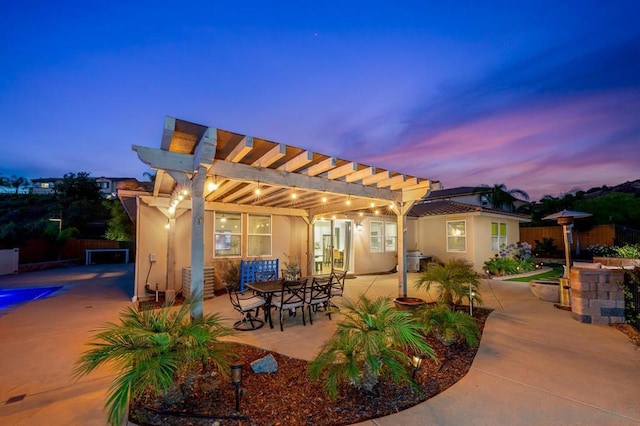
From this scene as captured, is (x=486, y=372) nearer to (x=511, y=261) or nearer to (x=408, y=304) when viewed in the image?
(x=408, y=304)

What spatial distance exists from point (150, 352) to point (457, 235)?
12218 mm

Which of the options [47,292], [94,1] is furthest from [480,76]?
[47,292]

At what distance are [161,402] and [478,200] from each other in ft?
83.4

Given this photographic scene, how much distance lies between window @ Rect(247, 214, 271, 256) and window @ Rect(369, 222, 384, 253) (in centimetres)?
445

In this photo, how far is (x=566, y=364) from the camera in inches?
135

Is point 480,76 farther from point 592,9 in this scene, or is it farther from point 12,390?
point 12,390

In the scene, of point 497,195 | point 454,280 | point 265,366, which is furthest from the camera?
point 497,195

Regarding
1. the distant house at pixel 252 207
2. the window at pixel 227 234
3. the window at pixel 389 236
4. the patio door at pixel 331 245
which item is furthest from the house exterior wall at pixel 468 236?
the window at pixel 227 234

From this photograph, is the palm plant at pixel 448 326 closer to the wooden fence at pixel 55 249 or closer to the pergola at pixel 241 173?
the pergola at pixel 241 173

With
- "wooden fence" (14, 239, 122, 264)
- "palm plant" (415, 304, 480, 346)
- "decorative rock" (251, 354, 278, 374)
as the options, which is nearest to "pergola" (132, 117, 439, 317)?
"decorative rock" (251, 354, 278, 374)

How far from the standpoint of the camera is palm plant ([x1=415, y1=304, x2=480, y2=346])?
381cm

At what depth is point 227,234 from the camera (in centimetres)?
897

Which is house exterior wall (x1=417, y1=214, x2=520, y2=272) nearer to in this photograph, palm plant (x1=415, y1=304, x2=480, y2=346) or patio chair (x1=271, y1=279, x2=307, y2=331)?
palm plant (x1=415, y1=304, x2=480, y2=346)

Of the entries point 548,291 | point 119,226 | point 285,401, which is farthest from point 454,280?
point 119,226
